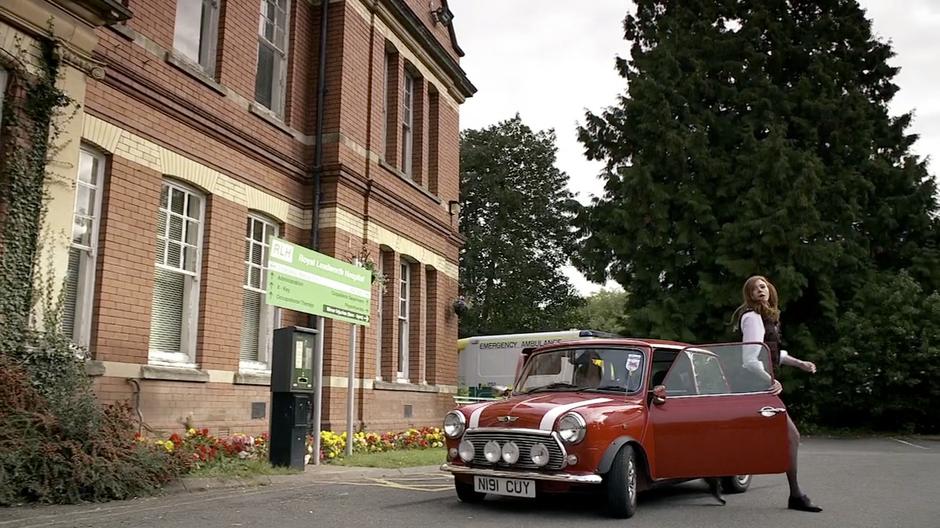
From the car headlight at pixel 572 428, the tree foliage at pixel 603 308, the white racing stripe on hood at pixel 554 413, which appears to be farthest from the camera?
the tree foliage at pixel 603 308

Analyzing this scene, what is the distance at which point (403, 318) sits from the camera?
54.6ft

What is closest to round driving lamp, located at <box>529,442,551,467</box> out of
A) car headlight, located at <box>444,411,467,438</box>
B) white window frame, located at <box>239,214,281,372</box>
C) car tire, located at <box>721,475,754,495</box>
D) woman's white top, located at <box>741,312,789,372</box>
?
car headlight, located at <box>444,411,467,438</box>

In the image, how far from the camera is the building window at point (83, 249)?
9.42m

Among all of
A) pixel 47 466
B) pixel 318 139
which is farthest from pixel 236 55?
pixel 47 466

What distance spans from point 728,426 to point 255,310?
7.95m

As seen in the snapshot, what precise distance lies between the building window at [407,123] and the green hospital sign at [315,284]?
6.35m

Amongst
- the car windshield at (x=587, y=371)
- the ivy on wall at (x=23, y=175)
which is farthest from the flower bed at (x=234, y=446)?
the car windshield at (x=587, y=371)

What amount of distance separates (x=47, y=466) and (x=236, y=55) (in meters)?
7.39

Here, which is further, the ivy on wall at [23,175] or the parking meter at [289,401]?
the parking meter at [289,401]

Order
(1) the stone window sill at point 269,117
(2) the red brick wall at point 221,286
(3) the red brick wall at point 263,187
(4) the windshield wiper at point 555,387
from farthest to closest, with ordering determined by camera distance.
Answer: (1) the stone window sill at point 269,117 < (2) the red brick wall at point 221,286 < (3) the red brick wall at point 263,187 < (4) the windshield wiper at point 555,387

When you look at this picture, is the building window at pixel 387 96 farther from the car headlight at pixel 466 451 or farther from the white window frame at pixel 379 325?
the car headlight at pixel 466 451

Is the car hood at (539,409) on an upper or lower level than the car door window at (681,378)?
lower

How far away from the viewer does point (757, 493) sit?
8438 millimetres

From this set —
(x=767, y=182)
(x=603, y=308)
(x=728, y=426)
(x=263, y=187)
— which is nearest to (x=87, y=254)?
(x=263, y=187)
